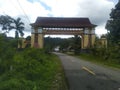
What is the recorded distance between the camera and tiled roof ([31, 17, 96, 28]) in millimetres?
88562

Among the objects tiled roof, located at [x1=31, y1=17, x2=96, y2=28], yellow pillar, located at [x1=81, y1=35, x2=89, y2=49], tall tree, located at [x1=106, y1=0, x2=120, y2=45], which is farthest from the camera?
tiled roof, located at [x1=31, y1=17, x2=96, y2=28]

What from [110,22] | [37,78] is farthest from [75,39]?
[37,78]

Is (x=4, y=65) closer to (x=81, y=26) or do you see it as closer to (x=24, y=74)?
(x=24, y=74)

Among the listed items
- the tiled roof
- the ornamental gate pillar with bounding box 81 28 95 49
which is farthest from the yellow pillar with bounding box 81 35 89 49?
the tiled roof

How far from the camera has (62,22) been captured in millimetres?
90875

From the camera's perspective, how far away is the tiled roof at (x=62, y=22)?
8856cm

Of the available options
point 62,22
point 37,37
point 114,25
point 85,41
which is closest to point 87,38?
point 85,41

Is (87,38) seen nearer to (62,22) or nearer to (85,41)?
(85,41)

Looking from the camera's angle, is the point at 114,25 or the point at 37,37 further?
the point at 37,37

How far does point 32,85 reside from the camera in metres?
13.7

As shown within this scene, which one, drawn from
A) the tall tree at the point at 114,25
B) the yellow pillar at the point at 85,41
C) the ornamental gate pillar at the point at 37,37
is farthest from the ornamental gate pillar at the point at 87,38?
the tall tree at the point at 114,25

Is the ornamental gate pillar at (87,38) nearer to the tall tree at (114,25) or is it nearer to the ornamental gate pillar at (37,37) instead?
the ornamental gate pillar at (37,37)

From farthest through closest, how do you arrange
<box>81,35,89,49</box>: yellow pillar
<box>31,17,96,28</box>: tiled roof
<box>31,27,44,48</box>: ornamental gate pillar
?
<box>31,17,96,28</box>: tiled roof → <box>81,35,89,49</box>: yellow pillar → <box>31,27,44,48</box>: ornamental gate pillar

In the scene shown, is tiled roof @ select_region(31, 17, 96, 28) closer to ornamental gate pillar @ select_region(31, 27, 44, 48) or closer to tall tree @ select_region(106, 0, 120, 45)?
ornamental gate pillar @ select_region(31, 27, 44, 48)
